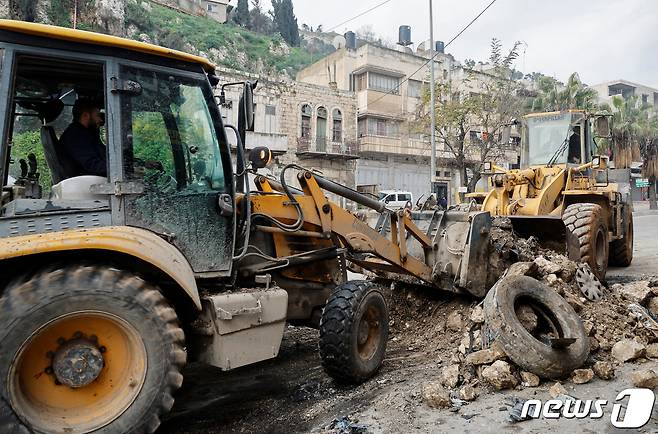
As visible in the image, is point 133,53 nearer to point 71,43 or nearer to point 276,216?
point 71,43

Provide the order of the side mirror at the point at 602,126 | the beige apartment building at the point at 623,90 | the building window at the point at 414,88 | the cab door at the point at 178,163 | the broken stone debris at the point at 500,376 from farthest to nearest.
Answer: the beige apartment building at the point at 623,90 < the building window at the point at 414,88 < the side mirror at the point at 602,126 < the broken stone debris at the point at 500,376 < the cab door at the point at 178,163

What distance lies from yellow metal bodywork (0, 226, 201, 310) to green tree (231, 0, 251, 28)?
66739 millimetres

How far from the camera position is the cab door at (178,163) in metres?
→ 3.40

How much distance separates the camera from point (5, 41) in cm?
296

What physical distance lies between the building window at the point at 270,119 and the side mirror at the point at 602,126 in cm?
1854

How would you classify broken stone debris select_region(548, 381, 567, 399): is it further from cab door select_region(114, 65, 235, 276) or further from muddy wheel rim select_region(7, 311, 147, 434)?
muddy wheel rim select_region(7, 311, 147, 434)

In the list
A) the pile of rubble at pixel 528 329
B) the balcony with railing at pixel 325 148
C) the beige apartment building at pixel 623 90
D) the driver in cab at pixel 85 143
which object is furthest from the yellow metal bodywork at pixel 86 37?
the beige apartment building at pixel 623 90

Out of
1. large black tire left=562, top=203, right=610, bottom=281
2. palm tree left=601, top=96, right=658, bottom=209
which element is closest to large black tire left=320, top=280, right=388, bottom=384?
large black tire left=562, top=203, right=610, bottom=281

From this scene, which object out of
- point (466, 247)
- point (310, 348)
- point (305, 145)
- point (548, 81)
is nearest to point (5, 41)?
point (310, 348)

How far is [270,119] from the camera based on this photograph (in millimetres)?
25844

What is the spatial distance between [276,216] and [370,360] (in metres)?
1.47

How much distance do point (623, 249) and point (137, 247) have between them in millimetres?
9549

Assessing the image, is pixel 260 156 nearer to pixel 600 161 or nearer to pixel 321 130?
pixel 600 161

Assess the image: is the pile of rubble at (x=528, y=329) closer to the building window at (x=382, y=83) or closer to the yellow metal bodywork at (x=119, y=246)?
the yellow metal bodywork at (x=119, y=246)
